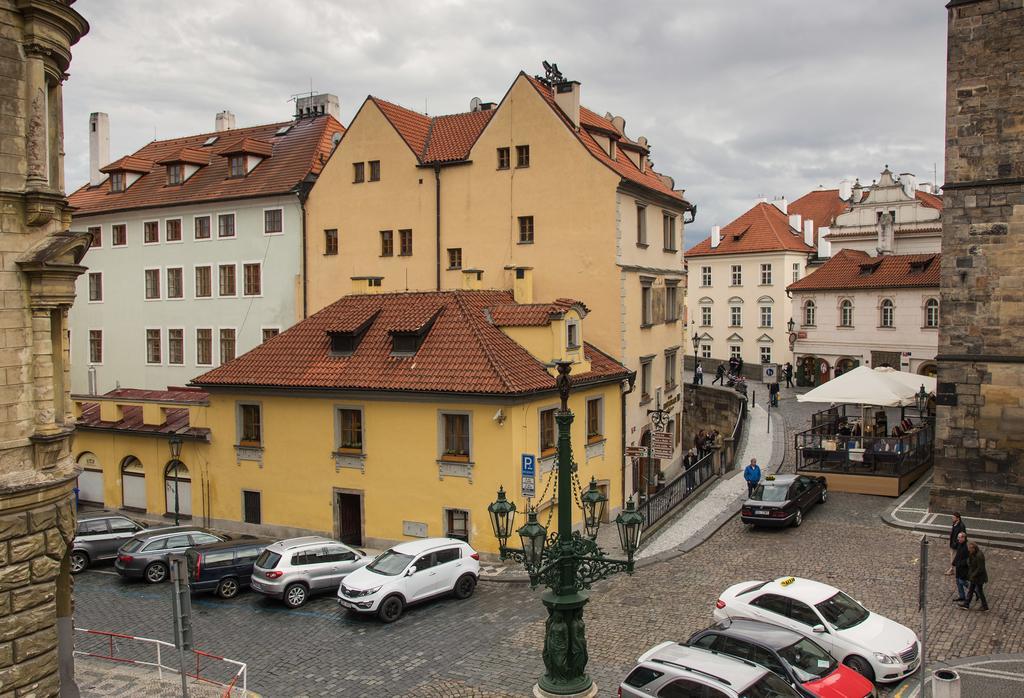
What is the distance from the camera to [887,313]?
4903 cm

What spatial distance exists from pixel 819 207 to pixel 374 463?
183ft

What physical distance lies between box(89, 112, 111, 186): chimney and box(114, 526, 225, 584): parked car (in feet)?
101

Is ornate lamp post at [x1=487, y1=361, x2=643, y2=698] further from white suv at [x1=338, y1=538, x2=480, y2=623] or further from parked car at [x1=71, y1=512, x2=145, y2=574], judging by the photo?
parked car at [x1=71, y1=512, x2=145, y2=574]

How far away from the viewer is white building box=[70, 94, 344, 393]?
38.3 m

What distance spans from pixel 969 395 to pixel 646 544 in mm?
10451

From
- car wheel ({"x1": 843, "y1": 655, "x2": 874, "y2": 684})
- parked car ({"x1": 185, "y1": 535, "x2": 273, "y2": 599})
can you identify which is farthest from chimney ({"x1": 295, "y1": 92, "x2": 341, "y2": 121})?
car wheel ({"x1": 843, "y1": 655, "x2": 874, "y2": 684})

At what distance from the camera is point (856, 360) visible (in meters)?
50.9

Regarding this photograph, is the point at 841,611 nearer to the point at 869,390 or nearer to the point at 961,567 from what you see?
the point at 961,567

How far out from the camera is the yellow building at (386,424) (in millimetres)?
24891

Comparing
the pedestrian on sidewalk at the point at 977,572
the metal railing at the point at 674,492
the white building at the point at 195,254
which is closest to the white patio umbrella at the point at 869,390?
the metal railing at the point at 674,492

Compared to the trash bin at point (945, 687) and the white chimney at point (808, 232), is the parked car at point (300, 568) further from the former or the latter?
the white chimney at point (808, 232)

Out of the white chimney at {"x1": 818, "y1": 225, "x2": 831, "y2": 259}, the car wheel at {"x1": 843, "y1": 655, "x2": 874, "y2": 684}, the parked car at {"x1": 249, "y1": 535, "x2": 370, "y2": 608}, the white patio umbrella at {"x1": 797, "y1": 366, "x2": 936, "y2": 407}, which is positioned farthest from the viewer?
the white chimney at {"x1": 818, "y1": 225, "x2": 831, "y2": 259}

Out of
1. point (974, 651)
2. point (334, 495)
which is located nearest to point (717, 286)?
point (334, 495)

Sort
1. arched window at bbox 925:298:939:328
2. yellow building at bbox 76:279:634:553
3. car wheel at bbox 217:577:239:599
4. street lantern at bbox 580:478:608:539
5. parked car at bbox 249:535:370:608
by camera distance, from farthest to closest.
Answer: arched window at bbox 925:298:939:328
yellow building at bbox 76:279:634:553
car wheel at bbox 217:577:239:599
parked car at bbox 249:535:370:608
street lantern at bbox 580:478:608:539
